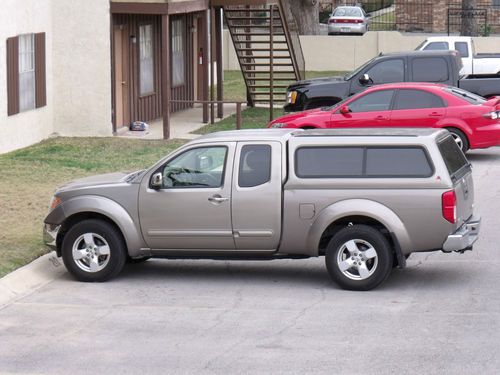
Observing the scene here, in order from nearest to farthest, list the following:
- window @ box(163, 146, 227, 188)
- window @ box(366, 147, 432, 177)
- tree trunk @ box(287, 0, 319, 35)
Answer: window @ box(366, 147, 432, 177)
window @ box(163, 146, 227, 188)
tree trunk @ box(287, 0, 319, 35)

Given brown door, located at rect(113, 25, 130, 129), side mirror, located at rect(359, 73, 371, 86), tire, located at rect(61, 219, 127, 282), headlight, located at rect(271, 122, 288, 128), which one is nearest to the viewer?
tire, located at rect(61, 219, 127, 282)

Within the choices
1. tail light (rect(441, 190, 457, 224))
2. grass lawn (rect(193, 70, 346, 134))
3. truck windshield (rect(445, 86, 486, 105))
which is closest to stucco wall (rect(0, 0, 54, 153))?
grass lawn (rect(193, 70, 346, 134))

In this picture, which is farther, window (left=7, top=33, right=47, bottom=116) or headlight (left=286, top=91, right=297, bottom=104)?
headlight (left=286, top=91, right=297, bottom=104)

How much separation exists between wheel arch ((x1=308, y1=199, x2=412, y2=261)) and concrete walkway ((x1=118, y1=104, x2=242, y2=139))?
43.2ft

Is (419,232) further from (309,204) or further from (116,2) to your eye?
(116,2)

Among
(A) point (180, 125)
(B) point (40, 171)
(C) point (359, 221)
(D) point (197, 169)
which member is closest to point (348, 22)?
(A) point (180, 125)

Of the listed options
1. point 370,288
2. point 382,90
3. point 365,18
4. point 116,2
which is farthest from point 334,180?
point 365,18

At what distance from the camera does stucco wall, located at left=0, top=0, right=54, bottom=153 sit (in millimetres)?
21859

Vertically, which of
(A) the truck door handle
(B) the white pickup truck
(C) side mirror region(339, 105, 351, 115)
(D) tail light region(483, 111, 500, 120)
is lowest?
(A) the truck door handle

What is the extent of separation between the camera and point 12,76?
A: 72.6ft

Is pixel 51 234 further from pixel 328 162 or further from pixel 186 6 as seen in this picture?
pixel 186 6

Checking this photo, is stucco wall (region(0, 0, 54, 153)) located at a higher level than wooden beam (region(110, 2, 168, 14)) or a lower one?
lower

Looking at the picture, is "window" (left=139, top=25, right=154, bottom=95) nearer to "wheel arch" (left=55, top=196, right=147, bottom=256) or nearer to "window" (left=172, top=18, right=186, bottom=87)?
"window" (left=172, top=18, right=186, bottom=87)

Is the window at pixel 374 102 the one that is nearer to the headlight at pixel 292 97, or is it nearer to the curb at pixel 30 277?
the headlight at pixel 292 97
